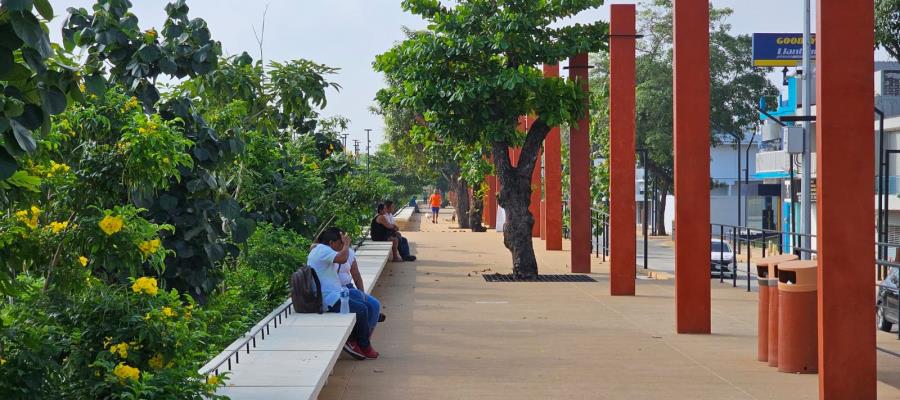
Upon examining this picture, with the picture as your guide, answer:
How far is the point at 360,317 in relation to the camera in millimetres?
11172

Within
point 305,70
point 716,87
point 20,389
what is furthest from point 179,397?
point 716,87

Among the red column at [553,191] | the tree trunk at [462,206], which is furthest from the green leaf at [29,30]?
the tree trunk at [462,206]

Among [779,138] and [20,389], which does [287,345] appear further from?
[779,138]

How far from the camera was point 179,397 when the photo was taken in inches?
223

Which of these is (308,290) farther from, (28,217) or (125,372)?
(125,372)

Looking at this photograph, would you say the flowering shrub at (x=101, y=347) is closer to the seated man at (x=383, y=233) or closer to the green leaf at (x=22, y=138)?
the green leaf at (x=22, y=138)

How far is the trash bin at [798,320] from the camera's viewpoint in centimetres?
986

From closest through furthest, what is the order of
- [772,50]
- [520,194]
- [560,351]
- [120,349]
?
1. [120,349]
2. [560,351]
3. [520,194]
4. [772,50]

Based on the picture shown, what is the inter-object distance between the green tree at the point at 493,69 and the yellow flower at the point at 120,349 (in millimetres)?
13863

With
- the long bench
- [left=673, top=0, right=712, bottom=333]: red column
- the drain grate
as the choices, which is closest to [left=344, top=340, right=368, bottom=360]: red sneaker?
the long bench

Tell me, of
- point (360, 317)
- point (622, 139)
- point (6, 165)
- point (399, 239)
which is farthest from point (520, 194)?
point (6, 165)

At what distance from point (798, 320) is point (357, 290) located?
13.6 feet

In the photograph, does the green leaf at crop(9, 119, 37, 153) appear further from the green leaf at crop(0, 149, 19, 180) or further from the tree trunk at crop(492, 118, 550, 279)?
the tree trunk at crop(492, 118, 550, 279)

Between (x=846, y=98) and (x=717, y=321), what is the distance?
21.0 ft
